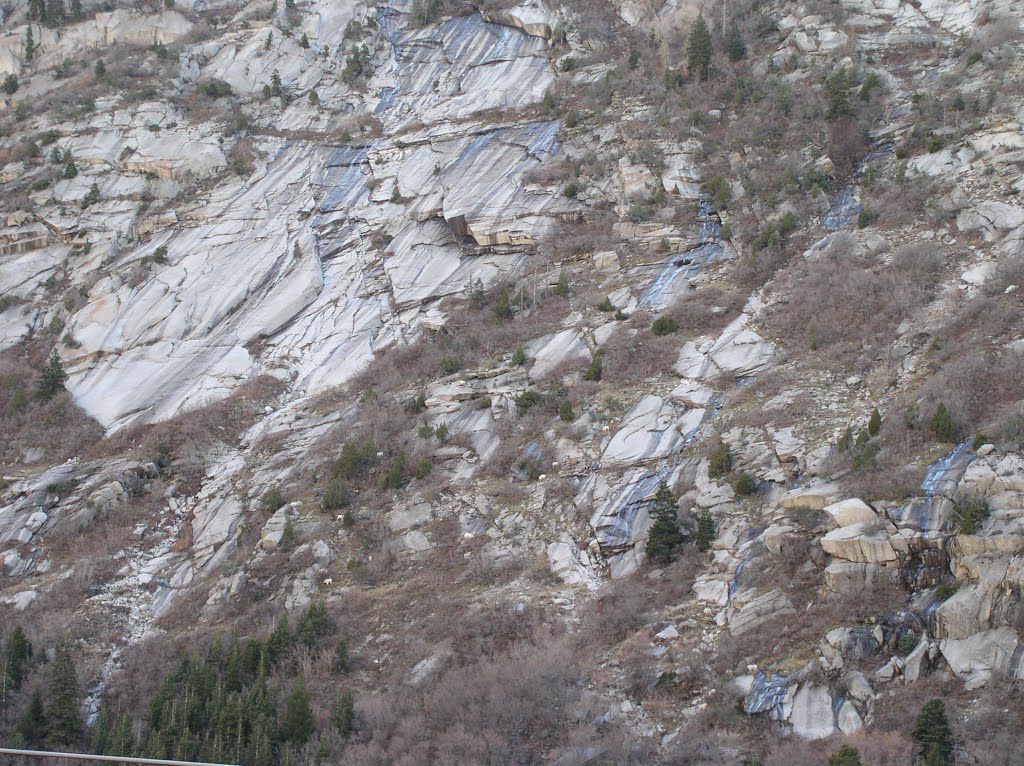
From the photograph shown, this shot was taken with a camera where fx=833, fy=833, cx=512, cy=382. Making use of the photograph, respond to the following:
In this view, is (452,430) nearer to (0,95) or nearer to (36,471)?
(36,471)

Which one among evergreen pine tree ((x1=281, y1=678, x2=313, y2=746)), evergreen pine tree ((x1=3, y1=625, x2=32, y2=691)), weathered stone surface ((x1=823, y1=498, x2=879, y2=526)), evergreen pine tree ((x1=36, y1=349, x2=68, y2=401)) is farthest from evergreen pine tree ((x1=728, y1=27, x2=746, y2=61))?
evergreen pine tree ((x1=3, y1=625, x2=32, y2=691))

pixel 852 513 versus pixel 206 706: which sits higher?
pixel 852 513

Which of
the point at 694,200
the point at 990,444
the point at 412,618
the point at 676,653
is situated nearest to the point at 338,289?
the point at 694,200

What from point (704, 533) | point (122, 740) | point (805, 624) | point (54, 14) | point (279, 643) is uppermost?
point (54, 14)

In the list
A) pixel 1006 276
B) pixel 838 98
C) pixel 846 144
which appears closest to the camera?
pixel 1006 276

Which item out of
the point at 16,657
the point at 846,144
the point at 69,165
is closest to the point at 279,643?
the point at 16,657

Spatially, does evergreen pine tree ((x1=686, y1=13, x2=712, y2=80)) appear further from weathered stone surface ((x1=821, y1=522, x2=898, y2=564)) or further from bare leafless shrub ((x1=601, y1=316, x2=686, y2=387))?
weathered stone surface ((x1=821, y1=522, x2=898, y2=564))

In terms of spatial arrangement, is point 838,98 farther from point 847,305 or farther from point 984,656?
point 984,656
